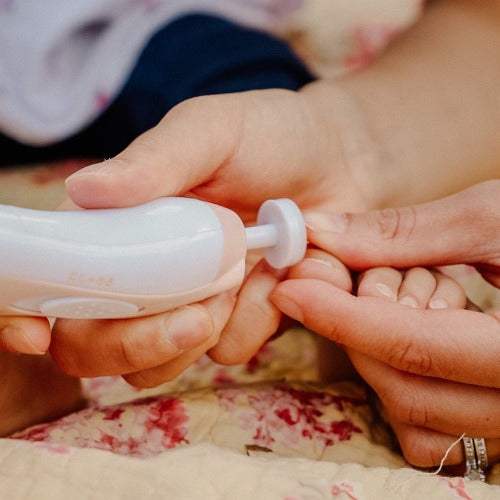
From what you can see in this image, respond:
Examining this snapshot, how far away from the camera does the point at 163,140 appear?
0.58 metres

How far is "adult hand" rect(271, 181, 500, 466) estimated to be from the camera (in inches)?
23.0

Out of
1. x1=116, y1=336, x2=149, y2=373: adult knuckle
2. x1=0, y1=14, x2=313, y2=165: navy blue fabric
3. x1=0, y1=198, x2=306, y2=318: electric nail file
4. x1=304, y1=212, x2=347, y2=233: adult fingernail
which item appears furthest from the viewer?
x1=0, y1=14, x2=313, y2=165: navy blue fabric

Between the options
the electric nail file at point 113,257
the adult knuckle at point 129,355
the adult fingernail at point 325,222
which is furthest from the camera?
the adult fingernail at point 325,222

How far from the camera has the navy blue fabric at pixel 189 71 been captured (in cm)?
94

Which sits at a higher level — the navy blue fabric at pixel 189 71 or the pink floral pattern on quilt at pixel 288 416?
the navy blue fabric at pixel 189 71

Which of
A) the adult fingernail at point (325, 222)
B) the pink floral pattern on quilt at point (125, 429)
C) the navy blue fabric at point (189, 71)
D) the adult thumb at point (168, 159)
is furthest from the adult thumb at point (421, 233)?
the navy blue fabric at point (189, 71)

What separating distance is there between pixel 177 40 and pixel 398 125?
1.16ft

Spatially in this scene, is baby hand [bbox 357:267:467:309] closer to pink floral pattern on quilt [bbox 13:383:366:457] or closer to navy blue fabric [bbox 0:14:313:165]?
pink floral pattern on quilt [bbox 13:383:366:457]

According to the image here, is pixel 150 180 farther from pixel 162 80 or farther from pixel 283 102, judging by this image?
pixel 162 80

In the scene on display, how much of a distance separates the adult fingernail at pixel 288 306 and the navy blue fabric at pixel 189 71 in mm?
403

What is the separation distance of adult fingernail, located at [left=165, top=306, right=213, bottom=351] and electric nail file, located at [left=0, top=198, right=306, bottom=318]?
13 millimetres

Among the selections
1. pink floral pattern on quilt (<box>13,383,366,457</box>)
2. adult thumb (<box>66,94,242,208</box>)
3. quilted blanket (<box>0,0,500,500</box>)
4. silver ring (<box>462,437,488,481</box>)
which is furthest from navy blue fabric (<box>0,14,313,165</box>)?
silver ring (<box>462,437,488,481</box>)

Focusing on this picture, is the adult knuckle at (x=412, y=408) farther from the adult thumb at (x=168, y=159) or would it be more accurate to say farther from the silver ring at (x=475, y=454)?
the adult thumb at (x=168, y=159)

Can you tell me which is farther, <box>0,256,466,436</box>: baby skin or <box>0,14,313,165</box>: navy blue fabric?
<box>0,14,313,165</box>: navy blue fabric
